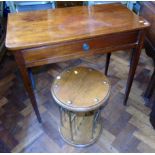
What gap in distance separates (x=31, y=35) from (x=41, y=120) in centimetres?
72

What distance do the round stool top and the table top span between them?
0.28m

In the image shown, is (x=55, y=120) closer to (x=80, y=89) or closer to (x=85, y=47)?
(x=80, y=89)

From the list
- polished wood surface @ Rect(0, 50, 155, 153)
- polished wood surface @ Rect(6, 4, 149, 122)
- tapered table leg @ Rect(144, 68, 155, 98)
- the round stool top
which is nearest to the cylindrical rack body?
polished wood surface @ Rect(0, 50, 155, 153)

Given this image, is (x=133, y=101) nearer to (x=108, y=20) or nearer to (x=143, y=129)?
(x=143, y=129)

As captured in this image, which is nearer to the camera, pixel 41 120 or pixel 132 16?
pixel 132 16

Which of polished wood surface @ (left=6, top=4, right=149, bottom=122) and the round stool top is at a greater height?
polished wood surface @ (left=6, top=4, right=149, bottom=122)

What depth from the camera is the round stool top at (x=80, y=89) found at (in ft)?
3.11

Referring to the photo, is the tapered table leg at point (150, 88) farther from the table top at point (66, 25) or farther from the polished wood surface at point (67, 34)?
the table top at point (66, 25)

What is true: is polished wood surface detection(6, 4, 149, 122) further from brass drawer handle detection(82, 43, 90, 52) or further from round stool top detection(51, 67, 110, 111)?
round stool top detection(51, 67, 110, 111)

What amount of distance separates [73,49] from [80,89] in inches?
9.2

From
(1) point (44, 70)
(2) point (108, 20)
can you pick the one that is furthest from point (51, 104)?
(2) point (108, 20)

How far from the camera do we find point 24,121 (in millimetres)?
1381

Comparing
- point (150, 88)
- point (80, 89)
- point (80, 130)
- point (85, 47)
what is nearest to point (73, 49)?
point (85, 47)

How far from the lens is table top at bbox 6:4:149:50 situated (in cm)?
90
